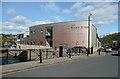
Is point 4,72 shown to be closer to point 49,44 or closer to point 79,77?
point 79,77

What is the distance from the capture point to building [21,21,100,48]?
100500 millimetres

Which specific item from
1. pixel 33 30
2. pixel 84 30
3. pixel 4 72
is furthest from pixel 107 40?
pixel 4 72

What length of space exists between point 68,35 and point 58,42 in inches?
225

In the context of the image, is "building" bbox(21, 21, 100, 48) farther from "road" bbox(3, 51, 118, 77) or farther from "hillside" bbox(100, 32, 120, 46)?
"hillside" bbox(100, 32, 120, 46)

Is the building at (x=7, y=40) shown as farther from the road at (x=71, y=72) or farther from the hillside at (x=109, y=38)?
the road at (x=71, y=72)

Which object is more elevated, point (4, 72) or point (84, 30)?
point (84, 30)

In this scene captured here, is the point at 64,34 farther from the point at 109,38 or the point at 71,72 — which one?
the point at 109,38

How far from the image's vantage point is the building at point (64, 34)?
100m

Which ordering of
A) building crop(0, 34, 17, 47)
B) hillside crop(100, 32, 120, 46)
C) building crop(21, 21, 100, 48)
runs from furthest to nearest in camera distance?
hillside crop(100, 32, 120, 46)
building crop(0, 34, 17, 47)
building crop(21, 21, 100, 48)

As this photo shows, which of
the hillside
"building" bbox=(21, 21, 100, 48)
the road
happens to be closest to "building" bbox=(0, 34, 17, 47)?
"building" bbox=(21, 21, 100, 48)

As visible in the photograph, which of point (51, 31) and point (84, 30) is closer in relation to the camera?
point (84, 30)

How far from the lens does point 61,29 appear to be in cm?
10719

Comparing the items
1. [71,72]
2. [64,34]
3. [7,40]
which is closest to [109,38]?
[7,40]

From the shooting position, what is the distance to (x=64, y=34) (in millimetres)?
105875
